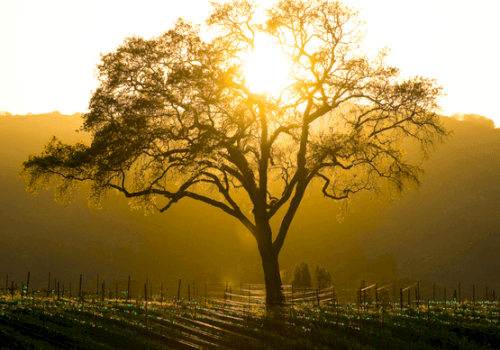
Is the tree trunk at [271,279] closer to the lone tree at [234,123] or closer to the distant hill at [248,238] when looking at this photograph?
the lone tree at [234,123]

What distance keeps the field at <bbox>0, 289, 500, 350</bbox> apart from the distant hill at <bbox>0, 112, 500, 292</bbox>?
203ft

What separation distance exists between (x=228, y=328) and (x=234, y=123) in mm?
8399

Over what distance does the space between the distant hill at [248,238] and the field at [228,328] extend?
61751mm

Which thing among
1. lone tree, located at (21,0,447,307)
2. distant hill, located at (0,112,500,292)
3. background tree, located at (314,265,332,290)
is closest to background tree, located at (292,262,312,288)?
background tree, located at (314,265,332,290)

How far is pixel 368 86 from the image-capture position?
2066 cm

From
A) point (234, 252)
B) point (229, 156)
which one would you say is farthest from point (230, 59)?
point (234, 252)

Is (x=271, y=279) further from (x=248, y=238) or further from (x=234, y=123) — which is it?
(x=248, y=238)

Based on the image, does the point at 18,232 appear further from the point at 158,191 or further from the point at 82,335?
the point at 82,335

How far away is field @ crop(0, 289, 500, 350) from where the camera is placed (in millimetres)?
12719

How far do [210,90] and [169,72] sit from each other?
1.94m

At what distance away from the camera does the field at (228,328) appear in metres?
12.7

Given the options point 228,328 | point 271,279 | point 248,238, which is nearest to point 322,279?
point 271,279

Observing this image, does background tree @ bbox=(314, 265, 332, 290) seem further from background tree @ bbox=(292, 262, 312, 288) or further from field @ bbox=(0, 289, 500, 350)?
field @ bbox=(0, 289, 500, 350)

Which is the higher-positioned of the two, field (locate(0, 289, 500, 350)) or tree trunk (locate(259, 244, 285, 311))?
tree trunk (locate(259, 244, 285, 311))
